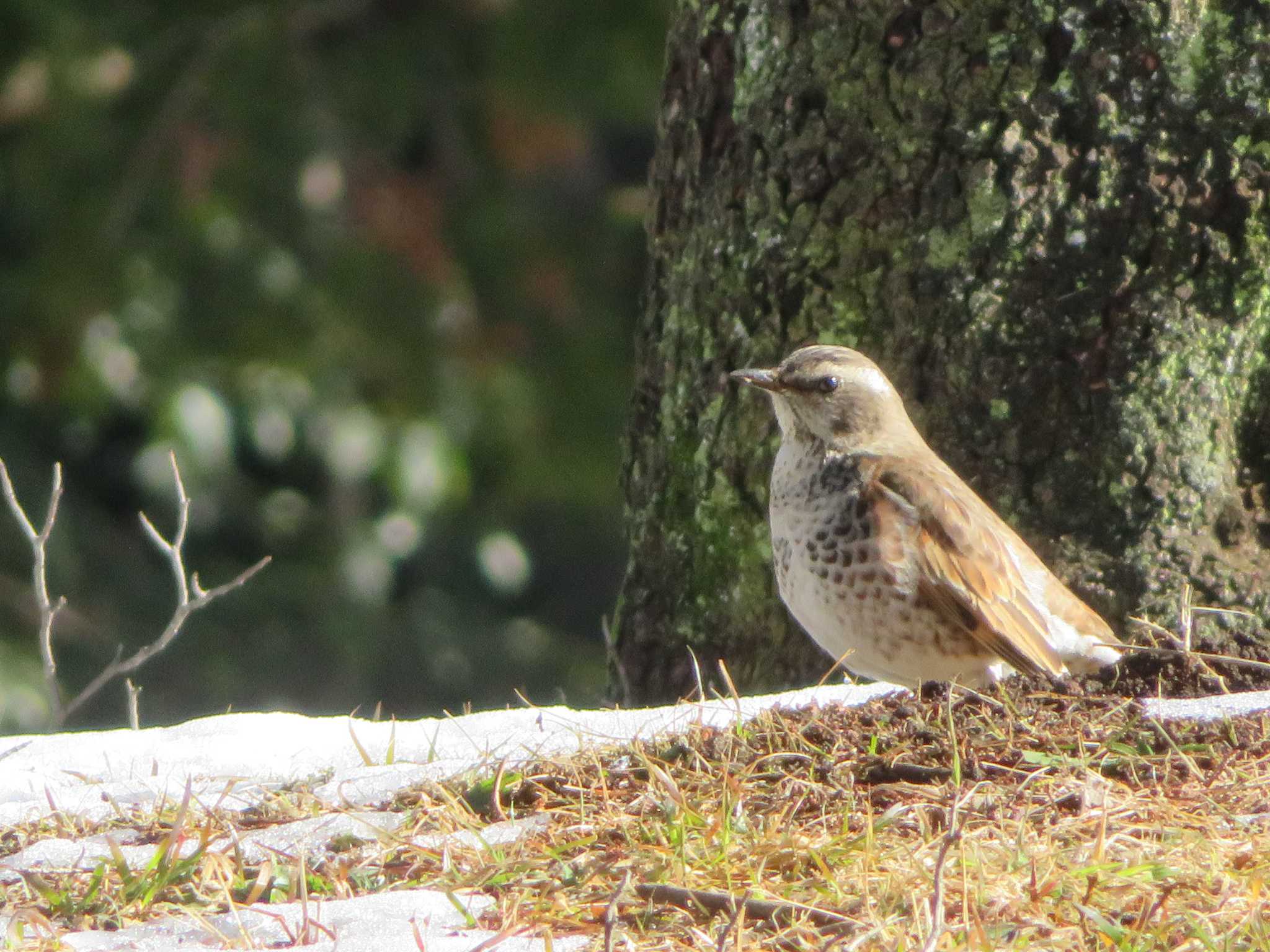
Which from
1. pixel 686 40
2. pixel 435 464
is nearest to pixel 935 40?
pixel 686 40

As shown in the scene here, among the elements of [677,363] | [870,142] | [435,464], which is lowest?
[435,464]

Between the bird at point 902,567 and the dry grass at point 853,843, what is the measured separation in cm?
72

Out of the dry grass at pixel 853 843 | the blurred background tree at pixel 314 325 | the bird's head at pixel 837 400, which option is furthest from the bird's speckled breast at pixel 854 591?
the blurred background tree at pixel 314 325

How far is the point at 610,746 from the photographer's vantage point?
357cm

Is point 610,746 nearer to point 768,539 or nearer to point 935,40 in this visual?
point 768,539

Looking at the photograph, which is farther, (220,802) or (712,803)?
(220,802)

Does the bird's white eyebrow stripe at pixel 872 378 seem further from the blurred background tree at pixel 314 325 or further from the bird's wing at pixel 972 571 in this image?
the blurred background tree at pixel 314 325

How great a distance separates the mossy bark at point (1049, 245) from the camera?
435cm

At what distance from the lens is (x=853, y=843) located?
9.69ft

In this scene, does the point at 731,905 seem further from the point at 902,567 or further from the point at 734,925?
the point at 902,567

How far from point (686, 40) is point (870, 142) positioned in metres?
0.70

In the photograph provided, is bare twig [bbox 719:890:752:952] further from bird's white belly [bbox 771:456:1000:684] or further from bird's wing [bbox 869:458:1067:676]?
bird's wing [bbox 869:458:1067:676]

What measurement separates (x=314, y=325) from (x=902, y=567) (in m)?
5.19

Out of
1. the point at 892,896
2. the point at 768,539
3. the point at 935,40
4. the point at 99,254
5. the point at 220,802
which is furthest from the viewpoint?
the point at 99,254
